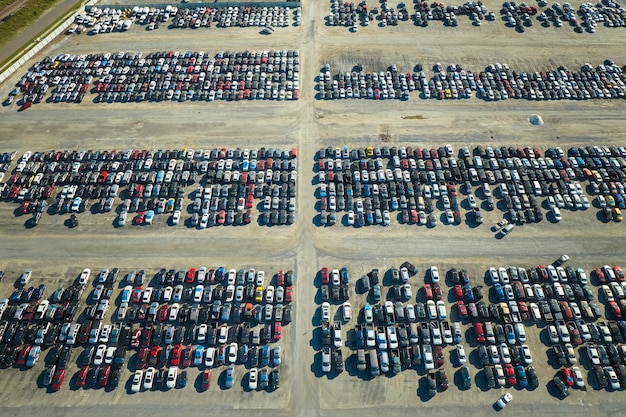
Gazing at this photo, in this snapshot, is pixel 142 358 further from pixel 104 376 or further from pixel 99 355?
pixel 99 355

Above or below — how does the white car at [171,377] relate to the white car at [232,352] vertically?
below

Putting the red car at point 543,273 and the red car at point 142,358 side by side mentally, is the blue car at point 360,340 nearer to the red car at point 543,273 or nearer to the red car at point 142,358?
the red car at point 142,358

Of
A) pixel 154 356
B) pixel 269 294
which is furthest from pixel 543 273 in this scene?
pixel 154 356

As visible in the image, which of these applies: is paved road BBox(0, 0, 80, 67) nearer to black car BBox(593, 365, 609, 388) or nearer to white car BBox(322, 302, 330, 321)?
white car BBox(322, 302, 330, 321)

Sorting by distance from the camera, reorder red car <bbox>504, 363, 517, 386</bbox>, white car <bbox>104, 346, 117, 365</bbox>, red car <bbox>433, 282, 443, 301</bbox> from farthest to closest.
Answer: red car <bbox>433, 282, 443, 301</bbox>
white car <bbox>104, 346, 117, 365</bbox>
red car <bbox>504, 363, 517, 386</bbox>

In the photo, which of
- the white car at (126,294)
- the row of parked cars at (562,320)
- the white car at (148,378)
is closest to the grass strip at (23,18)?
the white car at (126,294)

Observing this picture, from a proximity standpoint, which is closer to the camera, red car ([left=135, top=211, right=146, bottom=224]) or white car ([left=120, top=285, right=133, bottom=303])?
white car ([left=120, top=285, right=133, bottom=303])

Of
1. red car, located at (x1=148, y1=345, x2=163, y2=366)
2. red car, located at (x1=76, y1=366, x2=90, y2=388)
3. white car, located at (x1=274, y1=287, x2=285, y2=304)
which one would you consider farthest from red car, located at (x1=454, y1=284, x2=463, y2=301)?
red car, located at (x1=76, y1=366, x2=90, y2=388)
